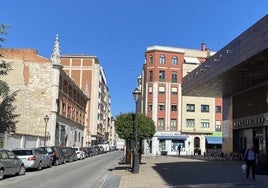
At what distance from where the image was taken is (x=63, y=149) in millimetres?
41000

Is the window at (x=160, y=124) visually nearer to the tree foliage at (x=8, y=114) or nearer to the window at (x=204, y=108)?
the window at (x=204, y=108)

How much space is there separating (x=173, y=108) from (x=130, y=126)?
175ft

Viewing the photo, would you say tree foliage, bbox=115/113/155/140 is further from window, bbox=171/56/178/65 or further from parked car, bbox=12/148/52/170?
window, bbox=171/56/178/65

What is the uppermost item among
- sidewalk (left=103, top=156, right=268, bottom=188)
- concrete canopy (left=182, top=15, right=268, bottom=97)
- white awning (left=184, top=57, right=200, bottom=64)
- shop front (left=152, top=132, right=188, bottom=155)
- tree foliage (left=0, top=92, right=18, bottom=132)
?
white awning (left=184, top=57, right=200, bottom=64)

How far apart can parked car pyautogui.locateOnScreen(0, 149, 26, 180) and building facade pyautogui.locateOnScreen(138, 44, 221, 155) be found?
191 feet

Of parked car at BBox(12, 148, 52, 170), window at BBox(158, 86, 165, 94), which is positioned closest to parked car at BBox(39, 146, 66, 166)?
parked car at BBox(12, 148, 52, 170)

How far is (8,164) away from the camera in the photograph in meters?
22.2

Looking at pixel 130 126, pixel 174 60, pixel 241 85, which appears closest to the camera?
pixel 130 126

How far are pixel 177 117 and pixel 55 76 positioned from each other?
101ft

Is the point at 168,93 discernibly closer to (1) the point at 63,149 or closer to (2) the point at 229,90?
(2) the point at 229,90

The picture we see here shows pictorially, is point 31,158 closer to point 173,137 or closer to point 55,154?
point 55,154

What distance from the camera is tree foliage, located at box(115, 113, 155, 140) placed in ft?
101

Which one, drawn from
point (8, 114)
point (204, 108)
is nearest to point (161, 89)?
A: point (204, 108)

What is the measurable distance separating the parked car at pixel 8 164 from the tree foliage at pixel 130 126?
28.1ft
